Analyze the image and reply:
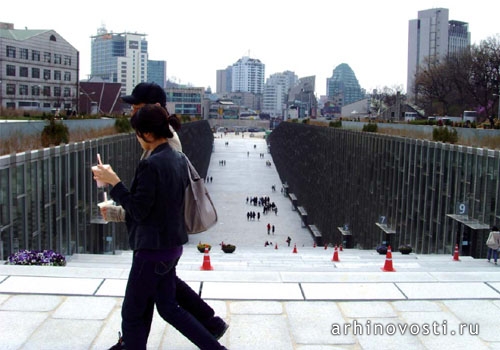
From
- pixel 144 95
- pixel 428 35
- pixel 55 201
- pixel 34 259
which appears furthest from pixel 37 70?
pixel 428 35

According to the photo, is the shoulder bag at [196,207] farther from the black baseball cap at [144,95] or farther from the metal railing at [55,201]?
the metal railing at [55,201]

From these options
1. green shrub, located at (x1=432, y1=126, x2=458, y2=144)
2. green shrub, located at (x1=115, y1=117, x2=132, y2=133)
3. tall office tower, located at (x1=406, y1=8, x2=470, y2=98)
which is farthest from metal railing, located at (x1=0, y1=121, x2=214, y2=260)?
tall office tower, located at (x1=406, y1=8, x2=470, y2=98)

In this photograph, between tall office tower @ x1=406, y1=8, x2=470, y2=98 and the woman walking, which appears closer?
the woman walking

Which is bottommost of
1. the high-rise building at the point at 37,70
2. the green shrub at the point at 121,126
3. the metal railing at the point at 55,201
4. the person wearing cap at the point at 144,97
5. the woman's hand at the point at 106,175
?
the metal railing at the point at 55,201

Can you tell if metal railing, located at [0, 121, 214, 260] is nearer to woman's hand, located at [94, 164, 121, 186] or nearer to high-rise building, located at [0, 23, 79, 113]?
woman's hand, located at [94, 164, 121, 186]

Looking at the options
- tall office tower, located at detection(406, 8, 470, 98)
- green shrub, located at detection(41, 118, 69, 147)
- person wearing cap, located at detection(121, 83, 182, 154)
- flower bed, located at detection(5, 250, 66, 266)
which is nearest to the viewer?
person wearing cap, located at detection(121, 83, 182, 154)

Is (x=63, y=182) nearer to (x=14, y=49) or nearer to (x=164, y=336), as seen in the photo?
(x=164, y=336)

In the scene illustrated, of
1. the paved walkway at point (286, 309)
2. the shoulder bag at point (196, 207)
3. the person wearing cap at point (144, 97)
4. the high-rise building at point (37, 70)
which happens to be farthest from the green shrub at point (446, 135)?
the high-rise building at point (37, 70)

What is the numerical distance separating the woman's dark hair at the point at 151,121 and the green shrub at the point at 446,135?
17.7 m

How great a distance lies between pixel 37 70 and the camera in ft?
174

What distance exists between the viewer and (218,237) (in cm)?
3647

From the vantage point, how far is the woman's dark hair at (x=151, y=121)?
4.39 metres

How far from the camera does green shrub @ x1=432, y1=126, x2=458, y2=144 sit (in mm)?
20438

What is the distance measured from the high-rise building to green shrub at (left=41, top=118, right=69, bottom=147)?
32.6 m
